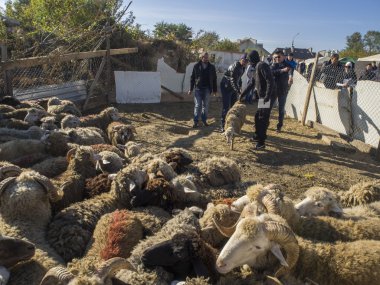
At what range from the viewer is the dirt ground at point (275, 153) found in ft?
23.7

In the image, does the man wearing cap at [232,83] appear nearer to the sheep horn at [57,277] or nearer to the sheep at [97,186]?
the sheep at [97,186]

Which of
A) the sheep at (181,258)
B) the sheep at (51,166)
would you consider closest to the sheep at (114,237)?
the sheep at (181,258)

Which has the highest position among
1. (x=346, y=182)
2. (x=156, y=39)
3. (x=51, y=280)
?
(x=156, y=39)

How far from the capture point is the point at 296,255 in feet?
10.2

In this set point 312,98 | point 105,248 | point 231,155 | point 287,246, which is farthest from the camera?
point 312,98

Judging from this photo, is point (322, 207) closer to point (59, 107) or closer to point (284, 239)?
point (284, 239)

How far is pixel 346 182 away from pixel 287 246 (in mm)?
4732

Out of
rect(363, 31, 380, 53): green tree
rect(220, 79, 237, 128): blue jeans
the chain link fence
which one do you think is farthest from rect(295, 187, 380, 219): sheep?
rect(363, 31, 380, 53): green tree

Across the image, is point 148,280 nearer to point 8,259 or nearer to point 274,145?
point 8,259

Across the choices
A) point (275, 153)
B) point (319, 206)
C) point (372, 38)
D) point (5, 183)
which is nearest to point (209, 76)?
point (275, 153)

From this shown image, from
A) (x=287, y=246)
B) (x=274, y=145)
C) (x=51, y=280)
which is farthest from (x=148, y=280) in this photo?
(x=274, y=145)

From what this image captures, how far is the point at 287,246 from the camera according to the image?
122 inches

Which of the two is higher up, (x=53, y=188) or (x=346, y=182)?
(x=53, y=188)

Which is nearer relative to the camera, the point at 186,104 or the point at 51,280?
the point at 51,280
